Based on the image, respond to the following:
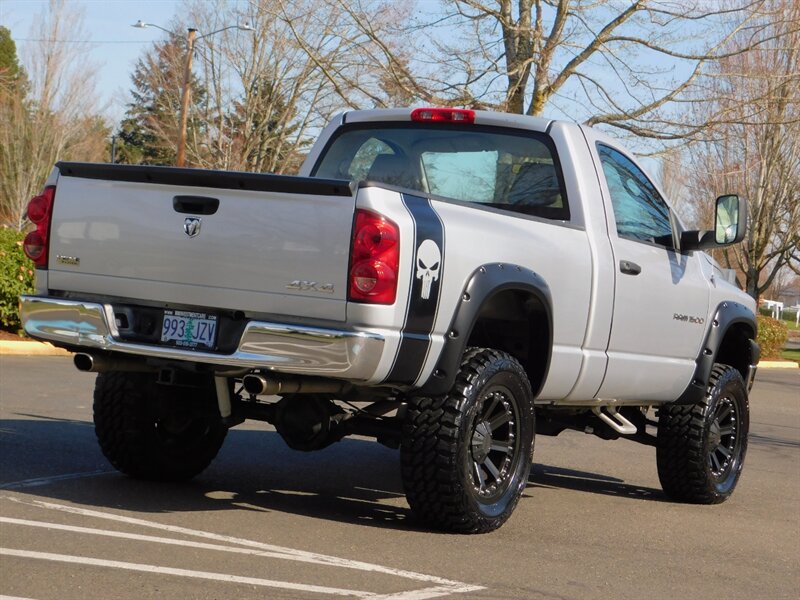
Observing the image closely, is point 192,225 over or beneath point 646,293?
over

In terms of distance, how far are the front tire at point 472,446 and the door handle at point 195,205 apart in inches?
50.4

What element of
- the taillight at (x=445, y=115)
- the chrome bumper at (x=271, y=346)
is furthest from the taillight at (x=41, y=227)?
the taillight at (x=445, y=115)

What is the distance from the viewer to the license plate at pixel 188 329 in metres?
5.74

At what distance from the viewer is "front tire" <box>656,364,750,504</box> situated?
304 inches

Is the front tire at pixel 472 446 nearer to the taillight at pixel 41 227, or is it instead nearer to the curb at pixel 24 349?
the taillight at pixel 41 227

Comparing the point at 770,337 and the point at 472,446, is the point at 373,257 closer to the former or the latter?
the point at 472,446

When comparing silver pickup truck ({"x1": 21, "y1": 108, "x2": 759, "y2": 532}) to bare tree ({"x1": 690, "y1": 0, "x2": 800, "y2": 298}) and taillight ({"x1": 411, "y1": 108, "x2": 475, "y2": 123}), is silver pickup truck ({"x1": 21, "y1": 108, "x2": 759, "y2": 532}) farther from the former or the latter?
bare tree ({"x1": 690, "y1": 0, "x2": 800, "y2": 298})

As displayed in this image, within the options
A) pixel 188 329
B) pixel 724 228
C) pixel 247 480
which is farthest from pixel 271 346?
pixel 724 228

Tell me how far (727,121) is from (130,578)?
16.3 meters

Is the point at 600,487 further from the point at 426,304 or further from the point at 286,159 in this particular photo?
the point at 286,159

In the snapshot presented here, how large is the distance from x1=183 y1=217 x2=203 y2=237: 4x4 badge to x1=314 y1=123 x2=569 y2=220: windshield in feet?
5.33

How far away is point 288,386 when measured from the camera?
5641 mm

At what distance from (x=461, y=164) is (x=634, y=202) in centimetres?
112

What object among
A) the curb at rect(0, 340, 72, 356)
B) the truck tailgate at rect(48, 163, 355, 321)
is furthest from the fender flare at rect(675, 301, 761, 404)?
the curb at rect(0, 340, 72, 356)
